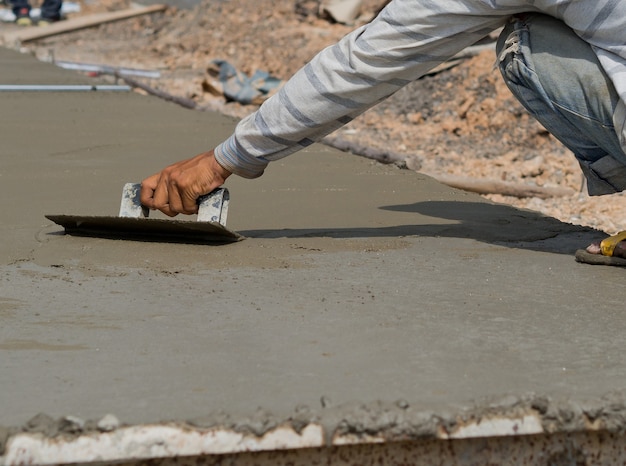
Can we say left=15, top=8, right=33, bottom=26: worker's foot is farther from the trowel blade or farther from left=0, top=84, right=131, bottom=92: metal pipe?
the trowel blade

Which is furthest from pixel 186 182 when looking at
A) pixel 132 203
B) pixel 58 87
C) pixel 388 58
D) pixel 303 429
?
pixel 58 87

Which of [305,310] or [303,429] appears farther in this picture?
[305,310]

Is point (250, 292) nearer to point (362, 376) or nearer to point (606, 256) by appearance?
point (362, 376)

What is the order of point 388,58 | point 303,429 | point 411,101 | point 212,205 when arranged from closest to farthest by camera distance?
point 303,429, point 388,58, point 212,205, point 411,101

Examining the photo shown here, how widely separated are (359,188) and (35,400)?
2150 millimetres

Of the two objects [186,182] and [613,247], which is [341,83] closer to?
[186,182]

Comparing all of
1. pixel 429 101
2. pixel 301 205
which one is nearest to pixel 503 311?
pixel 301 205

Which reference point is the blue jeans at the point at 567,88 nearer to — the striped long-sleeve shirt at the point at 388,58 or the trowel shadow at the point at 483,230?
the striped long-sleeve shirt at the point at 388,58

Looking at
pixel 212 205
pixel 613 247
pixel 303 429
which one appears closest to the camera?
pixel 303 429

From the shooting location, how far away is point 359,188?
3572mm

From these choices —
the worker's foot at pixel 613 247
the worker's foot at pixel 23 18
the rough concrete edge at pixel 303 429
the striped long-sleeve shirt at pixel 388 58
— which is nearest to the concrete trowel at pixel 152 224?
the striped long-sleeve shirt at pixel 388 58

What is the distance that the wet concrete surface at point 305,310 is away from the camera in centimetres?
157

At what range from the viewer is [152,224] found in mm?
2648

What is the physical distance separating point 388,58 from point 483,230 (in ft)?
2.57
